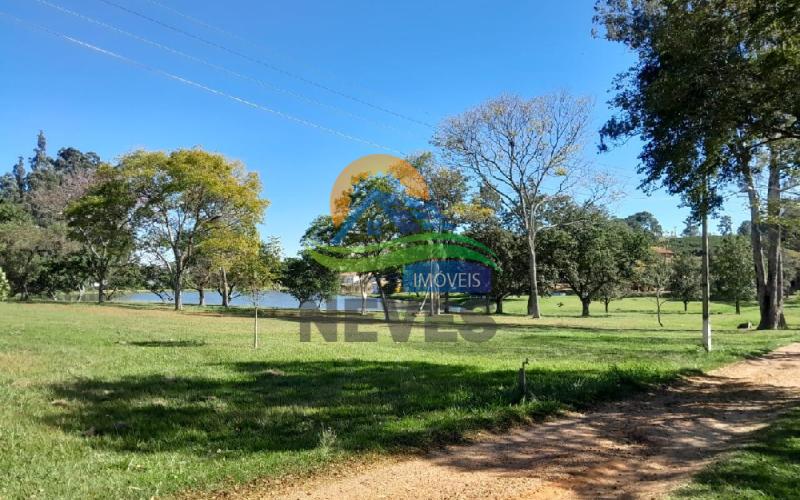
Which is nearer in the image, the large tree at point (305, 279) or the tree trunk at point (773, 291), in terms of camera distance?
the tree trunk at point (773, 291)

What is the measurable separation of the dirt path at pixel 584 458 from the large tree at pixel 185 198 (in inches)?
1202

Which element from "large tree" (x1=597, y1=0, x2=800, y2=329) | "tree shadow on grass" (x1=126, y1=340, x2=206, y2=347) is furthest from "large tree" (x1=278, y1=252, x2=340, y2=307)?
"large tree" (x1=597, y1=0, x2=800, y2=329)

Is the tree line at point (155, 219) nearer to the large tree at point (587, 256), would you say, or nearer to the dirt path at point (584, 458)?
the dirt path at point (584, 458)

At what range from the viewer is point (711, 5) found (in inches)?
356

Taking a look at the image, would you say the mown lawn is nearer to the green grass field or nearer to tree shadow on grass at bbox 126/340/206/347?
the green grass field

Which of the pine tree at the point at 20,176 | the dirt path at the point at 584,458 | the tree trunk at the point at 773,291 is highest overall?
the pine tree at the point at 20,176

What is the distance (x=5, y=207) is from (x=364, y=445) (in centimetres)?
5694

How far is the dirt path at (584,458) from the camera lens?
471cm

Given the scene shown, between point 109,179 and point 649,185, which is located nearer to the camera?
point 649,185

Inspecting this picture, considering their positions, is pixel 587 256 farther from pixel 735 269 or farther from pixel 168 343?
pixel 168 343

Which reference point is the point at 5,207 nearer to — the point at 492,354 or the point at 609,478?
the point at 492,354

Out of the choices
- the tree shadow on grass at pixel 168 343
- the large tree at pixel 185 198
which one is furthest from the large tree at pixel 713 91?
the large tree at pixel 185 198

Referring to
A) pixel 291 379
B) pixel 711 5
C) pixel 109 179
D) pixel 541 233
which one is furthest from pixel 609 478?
pixel 541 233

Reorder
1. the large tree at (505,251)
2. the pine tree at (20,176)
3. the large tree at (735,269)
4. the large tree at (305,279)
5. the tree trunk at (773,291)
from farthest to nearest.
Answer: the pine tree at (20,176) → the large tree at (305,279) → the large tree at (735,269) → the large tree at (505,251) → the tree trunk at (773,291)
